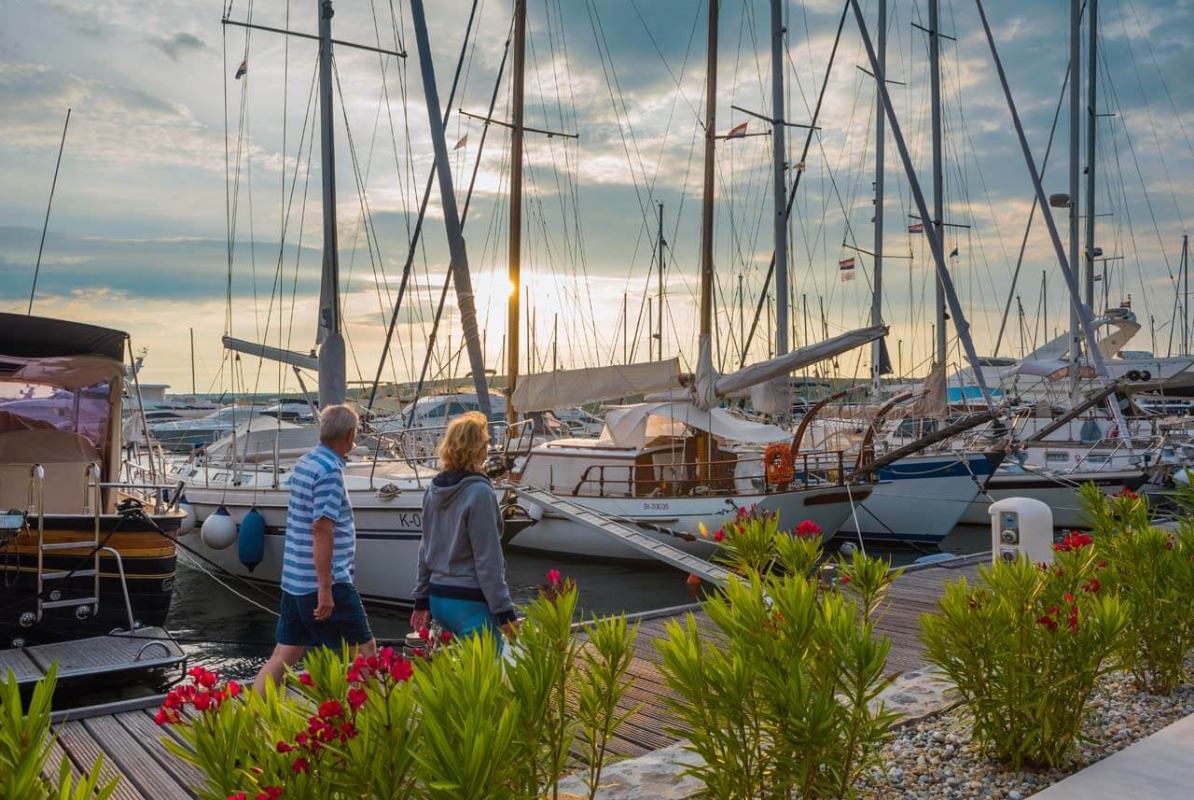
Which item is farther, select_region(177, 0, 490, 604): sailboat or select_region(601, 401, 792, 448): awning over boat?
select_region(601, 401, 792, 448): awning over boat

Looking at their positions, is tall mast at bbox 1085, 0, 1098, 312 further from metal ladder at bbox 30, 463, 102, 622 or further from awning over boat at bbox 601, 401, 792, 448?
metal ladder at bbox 30, 463, 102, 622

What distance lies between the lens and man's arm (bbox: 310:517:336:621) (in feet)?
16.5

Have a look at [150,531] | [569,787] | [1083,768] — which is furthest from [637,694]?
[150,531]

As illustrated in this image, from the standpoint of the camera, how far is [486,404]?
13812mm

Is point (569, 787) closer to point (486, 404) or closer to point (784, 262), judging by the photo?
point (486, 404)

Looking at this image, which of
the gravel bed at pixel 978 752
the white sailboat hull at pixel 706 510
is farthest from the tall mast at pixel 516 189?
the gravel bed at pixel 978 752

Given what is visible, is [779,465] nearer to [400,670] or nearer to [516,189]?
[516,189]

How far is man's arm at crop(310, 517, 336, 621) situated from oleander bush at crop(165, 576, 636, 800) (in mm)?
2049

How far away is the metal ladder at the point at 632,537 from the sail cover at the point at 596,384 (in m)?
4.48

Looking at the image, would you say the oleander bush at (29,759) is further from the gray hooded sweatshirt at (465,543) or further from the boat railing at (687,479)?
the boat railing at (687,479)

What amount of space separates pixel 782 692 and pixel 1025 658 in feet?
5.83

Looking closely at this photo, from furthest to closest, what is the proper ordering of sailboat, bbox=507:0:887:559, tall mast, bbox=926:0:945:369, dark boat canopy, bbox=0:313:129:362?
tall mast, bbox=926:0:945:369 < sailboat, bbox=507:0:887:559 < dark boat canopy, bbox=0:313:129:362

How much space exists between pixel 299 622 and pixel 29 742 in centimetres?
313

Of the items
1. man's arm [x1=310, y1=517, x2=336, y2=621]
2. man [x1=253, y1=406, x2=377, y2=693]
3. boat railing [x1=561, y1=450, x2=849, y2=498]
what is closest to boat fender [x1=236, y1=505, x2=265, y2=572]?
boat railing [x1=561, y1=450, x2=849, y2=498]
